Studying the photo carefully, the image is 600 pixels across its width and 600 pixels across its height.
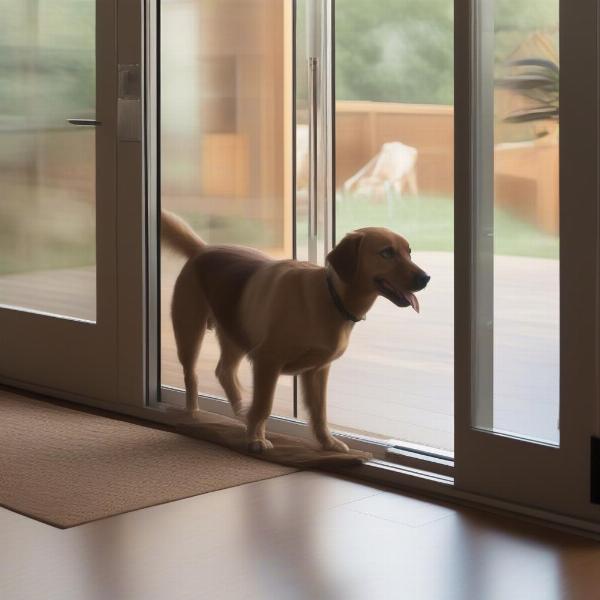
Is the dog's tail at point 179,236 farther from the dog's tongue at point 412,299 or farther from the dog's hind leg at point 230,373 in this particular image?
the dog's tongue at point 412,299

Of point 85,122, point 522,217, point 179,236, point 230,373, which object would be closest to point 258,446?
point 230,373

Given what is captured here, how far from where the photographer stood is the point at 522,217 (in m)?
2.54

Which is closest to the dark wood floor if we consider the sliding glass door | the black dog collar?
the sliding glass door

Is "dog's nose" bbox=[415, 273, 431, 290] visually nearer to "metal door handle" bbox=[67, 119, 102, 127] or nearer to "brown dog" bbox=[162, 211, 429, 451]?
"brown dog" bbox=[162, 211, 429, 451]

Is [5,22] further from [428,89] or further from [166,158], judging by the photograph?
[428,89]

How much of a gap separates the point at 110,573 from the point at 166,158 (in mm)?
1638

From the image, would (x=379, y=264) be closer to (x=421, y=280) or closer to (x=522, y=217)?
(x=421, y=280)

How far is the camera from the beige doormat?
2619 mm

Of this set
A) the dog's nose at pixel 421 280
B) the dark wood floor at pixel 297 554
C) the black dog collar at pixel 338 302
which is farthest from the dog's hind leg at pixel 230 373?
the dog's nose at pixel 421 280

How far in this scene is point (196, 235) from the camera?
3.38 meters

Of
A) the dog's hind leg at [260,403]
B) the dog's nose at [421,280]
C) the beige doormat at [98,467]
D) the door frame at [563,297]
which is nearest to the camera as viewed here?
the door frame at [563,297]

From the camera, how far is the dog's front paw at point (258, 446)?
→ 3.02 m

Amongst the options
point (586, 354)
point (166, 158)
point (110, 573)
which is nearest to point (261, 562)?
point (110, 573)

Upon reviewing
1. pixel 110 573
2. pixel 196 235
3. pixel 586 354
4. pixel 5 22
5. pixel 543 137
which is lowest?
pixel 110 573
